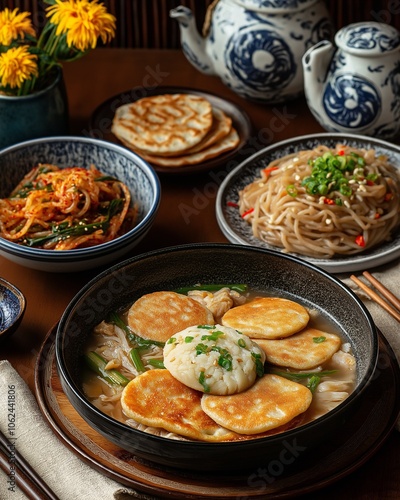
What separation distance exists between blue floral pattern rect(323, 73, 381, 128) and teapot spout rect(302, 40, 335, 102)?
0.13ft

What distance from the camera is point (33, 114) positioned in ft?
9.48

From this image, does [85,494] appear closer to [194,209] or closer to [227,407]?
[227,407]

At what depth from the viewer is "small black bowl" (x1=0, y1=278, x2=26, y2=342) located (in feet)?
7.04

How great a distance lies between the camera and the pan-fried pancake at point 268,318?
201cm

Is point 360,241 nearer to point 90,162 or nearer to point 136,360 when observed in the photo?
point 136,360

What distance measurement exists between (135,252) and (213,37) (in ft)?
3.66

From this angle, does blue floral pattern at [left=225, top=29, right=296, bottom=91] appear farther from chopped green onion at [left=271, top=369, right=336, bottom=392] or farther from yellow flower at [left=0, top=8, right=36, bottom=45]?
chopped green onion at [left=271, top=369, right=336, bottom=392]

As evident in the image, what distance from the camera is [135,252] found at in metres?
2.60

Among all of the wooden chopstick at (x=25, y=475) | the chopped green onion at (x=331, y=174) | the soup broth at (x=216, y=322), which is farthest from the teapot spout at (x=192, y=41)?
the wooden chopstick at (x=25, y=475)

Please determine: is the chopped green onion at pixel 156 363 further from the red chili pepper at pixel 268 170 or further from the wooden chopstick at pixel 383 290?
the red chili pepper at pixel 268 170

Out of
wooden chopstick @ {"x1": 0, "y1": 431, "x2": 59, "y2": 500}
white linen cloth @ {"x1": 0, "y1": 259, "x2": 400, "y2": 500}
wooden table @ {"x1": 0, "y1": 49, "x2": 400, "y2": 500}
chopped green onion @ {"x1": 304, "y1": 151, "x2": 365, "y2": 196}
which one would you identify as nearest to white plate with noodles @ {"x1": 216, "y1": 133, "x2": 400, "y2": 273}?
chopped green onion @ {"x1": 304, "y1": 151, "x2": 365, "y2": 196}

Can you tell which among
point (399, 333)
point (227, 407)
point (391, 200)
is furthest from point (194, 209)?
point (227, 407)

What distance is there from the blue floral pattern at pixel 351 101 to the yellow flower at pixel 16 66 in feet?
3.75

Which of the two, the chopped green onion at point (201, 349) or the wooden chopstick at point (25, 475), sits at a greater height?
the chopped green onion at point (201, 349)
